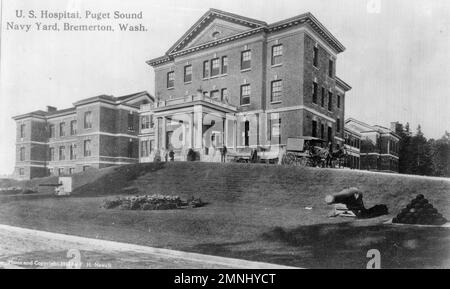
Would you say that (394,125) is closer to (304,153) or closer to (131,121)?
(304,153)

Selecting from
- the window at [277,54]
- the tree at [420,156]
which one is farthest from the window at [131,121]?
the tree at [420,156]

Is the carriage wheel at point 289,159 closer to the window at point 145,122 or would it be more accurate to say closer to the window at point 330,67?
the window at point 330,67

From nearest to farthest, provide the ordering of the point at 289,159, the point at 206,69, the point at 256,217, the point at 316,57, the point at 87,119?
the point at 256,217, the point at 289,159, the point at 316,57, the point at 206,69, the point at 87,119

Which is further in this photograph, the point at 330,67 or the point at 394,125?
the point at 330,67

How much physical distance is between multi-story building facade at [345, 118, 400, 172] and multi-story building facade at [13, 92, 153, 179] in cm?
1691

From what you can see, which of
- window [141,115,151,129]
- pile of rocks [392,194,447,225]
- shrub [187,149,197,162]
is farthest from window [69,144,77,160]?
pile of rocks [392,194,447,225]

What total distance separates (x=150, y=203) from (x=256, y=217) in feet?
12.0

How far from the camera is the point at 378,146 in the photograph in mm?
15711

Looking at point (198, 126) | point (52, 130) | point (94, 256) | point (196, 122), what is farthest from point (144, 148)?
point (94, 256)

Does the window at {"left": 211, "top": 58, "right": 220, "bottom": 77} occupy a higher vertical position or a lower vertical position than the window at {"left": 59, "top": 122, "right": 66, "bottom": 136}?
higher

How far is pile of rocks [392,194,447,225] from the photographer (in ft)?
28.8

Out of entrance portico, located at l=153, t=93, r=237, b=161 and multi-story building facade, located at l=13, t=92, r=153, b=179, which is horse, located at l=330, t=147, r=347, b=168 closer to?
entrance portico, located at l=153, t=93, r=237, b=161
